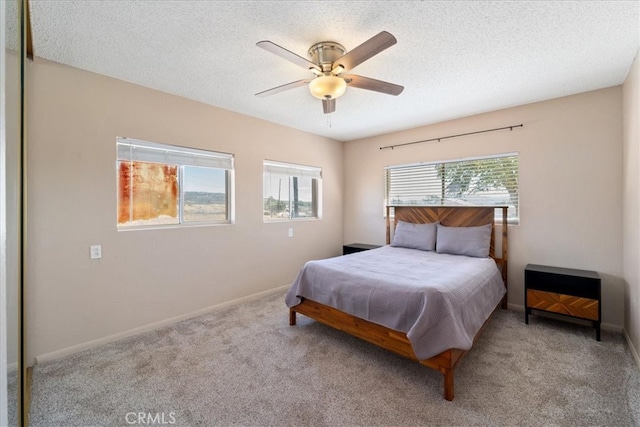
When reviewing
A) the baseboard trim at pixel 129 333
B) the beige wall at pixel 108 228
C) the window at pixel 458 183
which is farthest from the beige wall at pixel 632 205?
the baseboard trim at pixel 129 333

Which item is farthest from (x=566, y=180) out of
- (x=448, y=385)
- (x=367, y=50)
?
(x=367, y=50)

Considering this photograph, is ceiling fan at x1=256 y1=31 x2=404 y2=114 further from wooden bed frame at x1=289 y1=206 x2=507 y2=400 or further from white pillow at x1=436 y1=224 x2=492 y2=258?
white pillow at x1=436 y1=224 x2=492 y2=258

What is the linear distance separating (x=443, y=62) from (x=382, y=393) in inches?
101

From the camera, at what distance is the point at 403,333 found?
6.59 ft

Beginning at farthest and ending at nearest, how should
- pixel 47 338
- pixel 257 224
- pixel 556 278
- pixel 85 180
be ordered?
pixel 257 224
pixel 556 278
pixel 85 180
pixel 47 338

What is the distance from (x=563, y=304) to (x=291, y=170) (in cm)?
356

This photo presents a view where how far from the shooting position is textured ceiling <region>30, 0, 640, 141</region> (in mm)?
1663

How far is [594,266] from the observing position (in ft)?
9.29

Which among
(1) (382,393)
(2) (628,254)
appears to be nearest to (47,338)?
(1) (382,393)

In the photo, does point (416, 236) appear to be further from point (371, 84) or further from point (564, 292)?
point (371, 84)

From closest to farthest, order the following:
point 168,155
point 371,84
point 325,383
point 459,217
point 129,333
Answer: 1. point 325,383
2. point 371,84
3. point 129,333
4. point 168,155
5. point 459,217

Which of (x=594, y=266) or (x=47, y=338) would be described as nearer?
(x=47, y=338)

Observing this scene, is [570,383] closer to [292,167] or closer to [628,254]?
[628,254]

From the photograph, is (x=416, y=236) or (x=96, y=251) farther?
(x=416, y=236)
